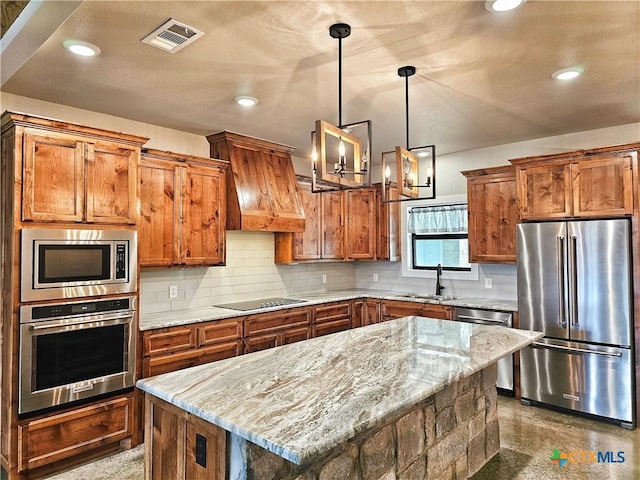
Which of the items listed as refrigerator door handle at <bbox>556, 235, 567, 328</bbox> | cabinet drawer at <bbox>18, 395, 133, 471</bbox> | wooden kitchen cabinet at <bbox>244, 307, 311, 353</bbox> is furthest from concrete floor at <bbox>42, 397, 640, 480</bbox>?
wooden kitchen cabinet at <bbox>244, 307, 311, 353</bbox>

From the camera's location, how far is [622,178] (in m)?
3.57

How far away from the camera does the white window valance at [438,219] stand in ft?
17.2

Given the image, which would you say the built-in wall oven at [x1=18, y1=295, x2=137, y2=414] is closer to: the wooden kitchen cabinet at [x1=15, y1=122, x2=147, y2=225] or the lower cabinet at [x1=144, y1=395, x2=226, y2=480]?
the wooden kitchen cabinet at [x1=15, y1=122, x2=147, y2=225]

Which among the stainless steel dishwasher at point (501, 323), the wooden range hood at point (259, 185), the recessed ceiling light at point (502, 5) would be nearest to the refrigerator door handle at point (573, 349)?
the stainless steel dishwasher at point (501, 323)

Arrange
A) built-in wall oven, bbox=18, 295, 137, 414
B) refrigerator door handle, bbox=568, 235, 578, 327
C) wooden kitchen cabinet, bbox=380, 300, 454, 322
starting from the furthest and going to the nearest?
wooden kitchen cabinet, bbox=380, 300, 454, 322, refrigerator door handle, bbox=568, 235, 578, 327, built-in wall oven, bbox=18, 295, 137, 414

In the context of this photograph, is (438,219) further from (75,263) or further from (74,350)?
(74,350)

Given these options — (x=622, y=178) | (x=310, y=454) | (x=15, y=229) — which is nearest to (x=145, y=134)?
(x=15, y=229)

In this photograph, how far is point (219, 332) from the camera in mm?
3818

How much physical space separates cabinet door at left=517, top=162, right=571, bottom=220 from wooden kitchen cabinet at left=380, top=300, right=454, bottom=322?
1.27 meters

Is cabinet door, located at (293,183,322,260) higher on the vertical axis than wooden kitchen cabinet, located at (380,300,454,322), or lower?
higher

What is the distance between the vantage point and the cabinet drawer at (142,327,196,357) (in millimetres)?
3354

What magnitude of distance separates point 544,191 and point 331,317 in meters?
2.60

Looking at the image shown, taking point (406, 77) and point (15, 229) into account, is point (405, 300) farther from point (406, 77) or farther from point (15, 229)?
point (15, 229)

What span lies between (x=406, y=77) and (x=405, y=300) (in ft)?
9.07
